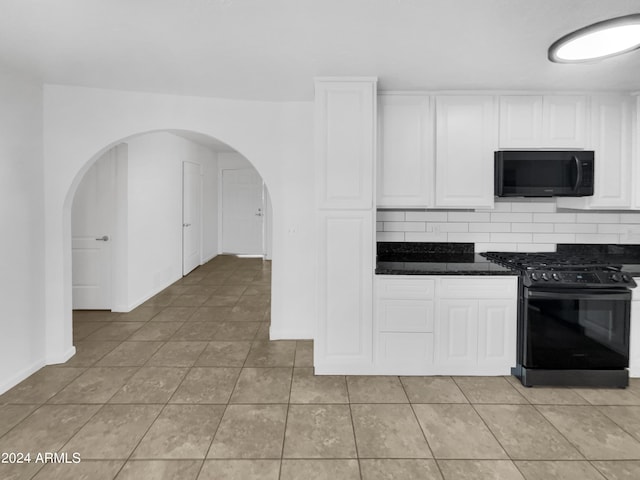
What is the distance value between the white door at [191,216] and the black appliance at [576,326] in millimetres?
5435

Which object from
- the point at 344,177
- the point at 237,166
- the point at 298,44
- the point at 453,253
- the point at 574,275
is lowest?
the point at 574,275

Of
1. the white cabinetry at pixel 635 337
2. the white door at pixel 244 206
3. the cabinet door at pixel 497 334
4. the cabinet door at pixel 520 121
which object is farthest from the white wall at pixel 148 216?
the white cabinetry at pixel 635 337

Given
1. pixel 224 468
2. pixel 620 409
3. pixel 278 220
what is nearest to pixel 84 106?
pixel 278 220

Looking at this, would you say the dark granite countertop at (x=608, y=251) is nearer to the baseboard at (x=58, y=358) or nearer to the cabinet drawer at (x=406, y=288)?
the cabinet drawer at (x=406, y=288)

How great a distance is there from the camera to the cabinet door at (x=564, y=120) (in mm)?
3395

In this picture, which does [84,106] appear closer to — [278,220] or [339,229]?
[278,220]

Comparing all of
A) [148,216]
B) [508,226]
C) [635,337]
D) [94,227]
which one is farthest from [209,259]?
[635,337]

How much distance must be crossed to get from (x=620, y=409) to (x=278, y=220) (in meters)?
2.94

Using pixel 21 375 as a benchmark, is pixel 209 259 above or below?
above

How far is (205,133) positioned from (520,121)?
265 centimetres

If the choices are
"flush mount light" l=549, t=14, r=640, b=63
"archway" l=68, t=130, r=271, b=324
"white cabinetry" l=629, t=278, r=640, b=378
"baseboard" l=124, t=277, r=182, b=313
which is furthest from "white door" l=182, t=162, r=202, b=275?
"white cabinetry" l=629, t=278, r=640, b=378

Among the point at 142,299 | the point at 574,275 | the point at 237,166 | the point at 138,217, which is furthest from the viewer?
the point at 237,166

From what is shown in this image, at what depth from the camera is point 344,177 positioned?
3.17 meters

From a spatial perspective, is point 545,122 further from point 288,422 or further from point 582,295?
point 288,422
